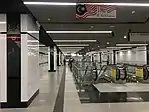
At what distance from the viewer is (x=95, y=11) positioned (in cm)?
625

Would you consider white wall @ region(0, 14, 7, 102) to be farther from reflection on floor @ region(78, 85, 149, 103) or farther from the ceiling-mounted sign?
the ceiling-mounted sign

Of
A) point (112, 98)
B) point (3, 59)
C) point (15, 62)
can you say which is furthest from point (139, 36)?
point (3, 59)

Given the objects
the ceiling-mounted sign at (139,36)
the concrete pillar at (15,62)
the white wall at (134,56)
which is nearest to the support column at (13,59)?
the concrete pillar at (15,62)

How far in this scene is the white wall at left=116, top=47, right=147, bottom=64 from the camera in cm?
2597

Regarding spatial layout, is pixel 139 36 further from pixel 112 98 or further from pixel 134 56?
pixel 134 56

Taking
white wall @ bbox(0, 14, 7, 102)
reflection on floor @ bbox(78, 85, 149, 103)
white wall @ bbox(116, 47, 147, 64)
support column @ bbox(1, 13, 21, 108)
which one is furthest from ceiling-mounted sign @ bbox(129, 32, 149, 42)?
white wall @ bbox(116, 47, 147, 64)

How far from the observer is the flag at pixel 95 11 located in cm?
623

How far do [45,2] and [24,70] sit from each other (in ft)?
7.61

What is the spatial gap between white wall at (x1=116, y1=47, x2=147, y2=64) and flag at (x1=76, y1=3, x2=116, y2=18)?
1995 cm

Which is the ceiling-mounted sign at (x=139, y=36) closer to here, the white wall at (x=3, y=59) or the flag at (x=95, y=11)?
the flag at (x=95, y=11)

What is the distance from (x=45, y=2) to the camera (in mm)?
6504

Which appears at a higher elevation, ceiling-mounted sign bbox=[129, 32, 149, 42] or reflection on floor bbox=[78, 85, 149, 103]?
ceiling-mounted sign bbox=[129, 32, 149, 42]

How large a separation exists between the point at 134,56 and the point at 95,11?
24.2m

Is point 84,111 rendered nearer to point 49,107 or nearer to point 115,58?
point 49,107
